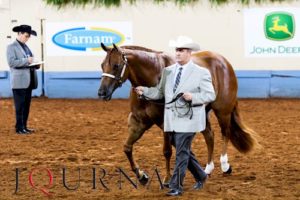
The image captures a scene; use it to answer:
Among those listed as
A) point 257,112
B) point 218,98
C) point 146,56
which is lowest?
point 257,112

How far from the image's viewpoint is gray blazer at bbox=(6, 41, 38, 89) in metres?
11.6

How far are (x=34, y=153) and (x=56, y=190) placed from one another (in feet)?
8.59

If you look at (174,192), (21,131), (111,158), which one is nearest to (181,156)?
(174,192)

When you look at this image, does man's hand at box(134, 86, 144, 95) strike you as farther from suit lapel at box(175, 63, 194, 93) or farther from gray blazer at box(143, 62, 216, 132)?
suit lapel at box(175, 63, 194, 93)

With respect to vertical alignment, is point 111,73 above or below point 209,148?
above

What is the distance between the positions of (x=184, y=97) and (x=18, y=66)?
5743 millimetres

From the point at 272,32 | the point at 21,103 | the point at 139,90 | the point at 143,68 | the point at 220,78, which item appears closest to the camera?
the point at 139,90

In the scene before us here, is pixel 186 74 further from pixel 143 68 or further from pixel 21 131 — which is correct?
pixel 21 131

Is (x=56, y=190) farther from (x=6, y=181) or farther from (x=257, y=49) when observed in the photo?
(x=257, y=49)

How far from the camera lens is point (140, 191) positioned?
7.07 metres

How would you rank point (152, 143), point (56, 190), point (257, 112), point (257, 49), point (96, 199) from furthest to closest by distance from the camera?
point (257, 49)
point (257, 112)
point (152, 143)
point (56, 190)
point (96, 199)

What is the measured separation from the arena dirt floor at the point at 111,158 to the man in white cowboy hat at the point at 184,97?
493mm

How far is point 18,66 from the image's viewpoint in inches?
457

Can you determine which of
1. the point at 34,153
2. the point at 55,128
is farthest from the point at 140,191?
the point at 55,128
